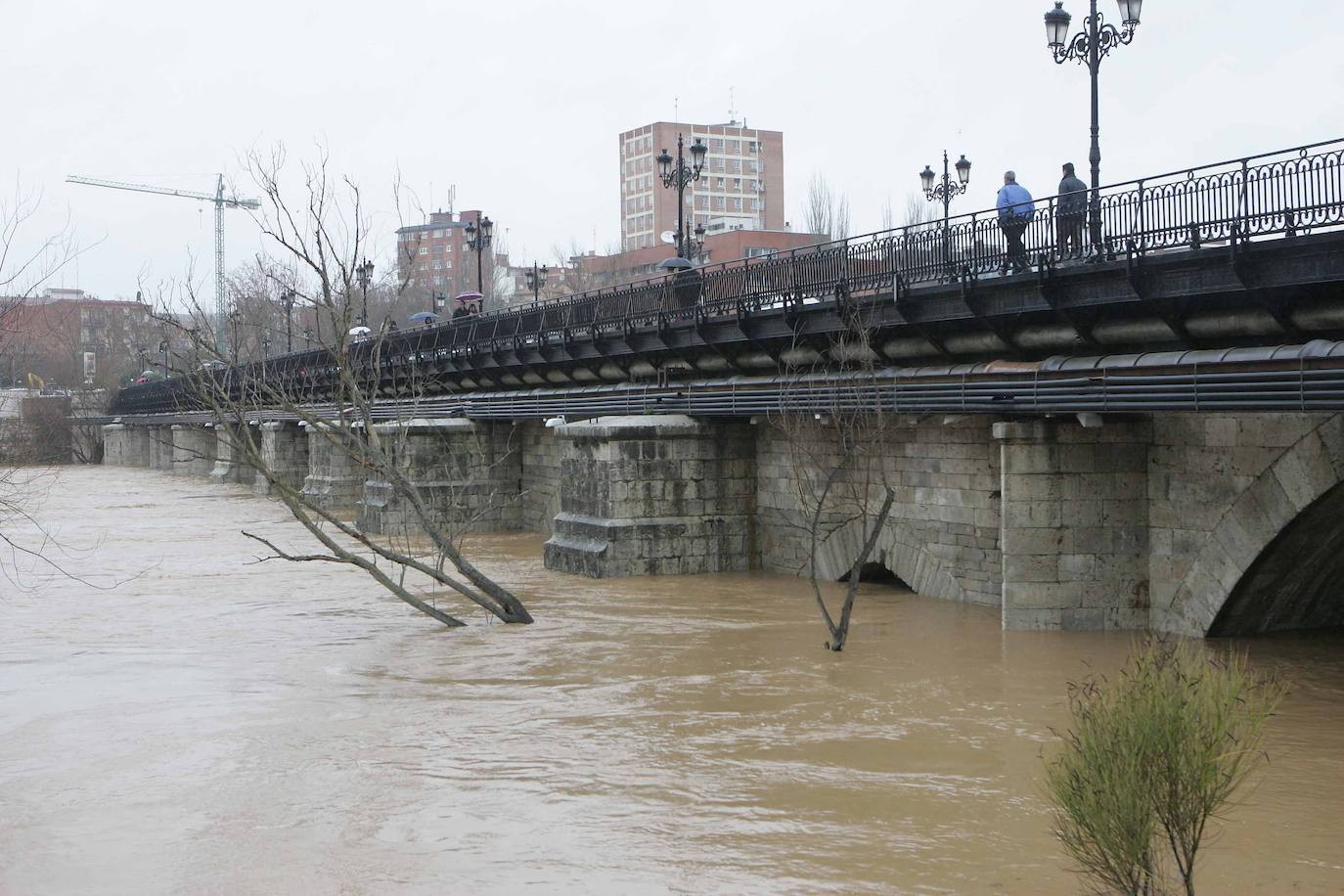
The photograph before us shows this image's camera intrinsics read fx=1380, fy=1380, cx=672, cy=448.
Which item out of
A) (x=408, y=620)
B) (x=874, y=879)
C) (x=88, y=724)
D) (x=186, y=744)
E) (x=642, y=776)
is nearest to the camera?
(x=874, y=879)

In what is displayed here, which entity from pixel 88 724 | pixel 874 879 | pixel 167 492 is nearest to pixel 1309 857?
pixel 874 879

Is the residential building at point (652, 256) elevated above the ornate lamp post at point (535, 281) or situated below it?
above

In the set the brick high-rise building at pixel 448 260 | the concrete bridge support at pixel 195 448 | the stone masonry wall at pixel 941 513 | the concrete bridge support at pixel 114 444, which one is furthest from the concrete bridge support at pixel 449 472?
the brick high-rise building at pixel 448 260

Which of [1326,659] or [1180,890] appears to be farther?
[1326,659]

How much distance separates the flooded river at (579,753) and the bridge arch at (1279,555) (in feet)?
1.55

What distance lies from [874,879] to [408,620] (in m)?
11.4

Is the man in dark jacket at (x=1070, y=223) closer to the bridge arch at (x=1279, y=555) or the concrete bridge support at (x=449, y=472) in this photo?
the bridge arch at (x=1279, y=555)

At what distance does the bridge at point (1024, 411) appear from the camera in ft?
41.4

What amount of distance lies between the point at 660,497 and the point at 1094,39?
9619 mm

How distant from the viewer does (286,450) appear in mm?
52750

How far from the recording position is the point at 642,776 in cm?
1066

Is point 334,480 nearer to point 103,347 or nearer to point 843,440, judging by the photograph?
point 843,440

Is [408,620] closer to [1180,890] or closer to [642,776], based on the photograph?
[642,776]

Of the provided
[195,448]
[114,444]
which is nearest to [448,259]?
[114,444]
